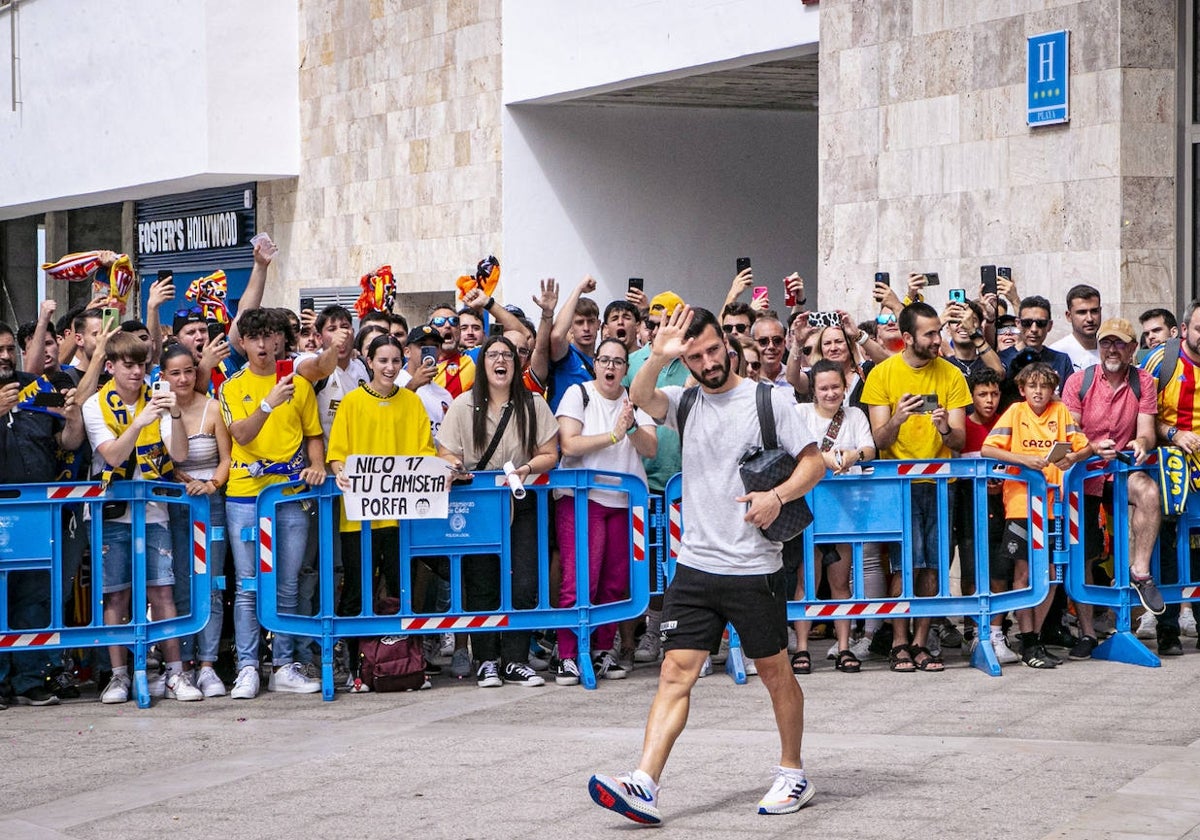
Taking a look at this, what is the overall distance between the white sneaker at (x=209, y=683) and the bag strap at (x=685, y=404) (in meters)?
3.91

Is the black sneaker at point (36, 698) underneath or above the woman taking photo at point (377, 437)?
underneath

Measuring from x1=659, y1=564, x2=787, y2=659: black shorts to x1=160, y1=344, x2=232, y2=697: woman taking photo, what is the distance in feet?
12.3

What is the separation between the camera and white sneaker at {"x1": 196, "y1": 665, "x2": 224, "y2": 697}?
9906 millimetres

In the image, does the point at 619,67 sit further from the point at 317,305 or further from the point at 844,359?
the point at 844,359

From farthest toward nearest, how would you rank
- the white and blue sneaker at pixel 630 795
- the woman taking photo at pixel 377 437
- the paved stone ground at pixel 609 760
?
1. the woman taking photo at pixel 377 437
2. the paved stone ground at pixel 609 760
3. the white and blue sneaker at pixel 630 795

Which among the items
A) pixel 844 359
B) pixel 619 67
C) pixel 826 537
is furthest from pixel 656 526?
pixel 619 67

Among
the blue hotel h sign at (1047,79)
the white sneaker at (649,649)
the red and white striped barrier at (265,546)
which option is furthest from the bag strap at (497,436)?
the blue hotel h sign at (1047,79)

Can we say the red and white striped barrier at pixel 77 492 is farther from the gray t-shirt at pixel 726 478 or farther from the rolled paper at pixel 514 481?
the gray t-shirt at pixel 726 478

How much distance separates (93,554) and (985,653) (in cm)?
512

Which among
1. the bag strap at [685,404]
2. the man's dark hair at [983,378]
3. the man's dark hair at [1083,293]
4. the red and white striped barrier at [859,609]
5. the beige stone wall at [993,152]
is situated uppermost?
the beige stone wall at [993,152]

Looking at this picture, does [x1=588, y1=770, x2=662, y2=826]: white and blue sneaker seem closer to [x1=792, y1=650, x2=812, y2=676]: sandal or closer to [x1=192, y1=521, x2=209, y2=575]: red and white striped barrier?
[x1=792, y1=650, x2=812, y2=676]: sandal

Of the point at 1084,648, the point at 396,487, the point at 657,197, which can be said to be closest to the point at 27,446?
the point at 396,487

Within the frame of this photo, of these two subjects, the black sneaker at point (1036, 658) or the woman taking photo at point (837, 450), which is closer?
the woman taking photo at point (837, 450)

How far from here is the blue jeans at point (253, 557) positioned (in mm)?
9812
